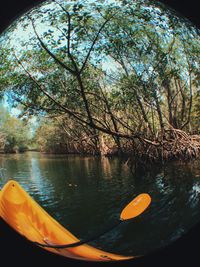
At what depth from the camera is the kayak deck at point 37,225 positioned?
21.6ft

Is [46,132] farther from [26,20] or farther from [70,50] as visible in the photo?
[26,20]

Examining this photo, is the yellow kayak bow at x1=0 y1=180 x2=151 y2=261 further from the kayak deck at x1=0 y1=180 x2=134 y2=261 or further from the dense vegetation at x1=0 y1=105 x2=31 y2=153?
the dense vegetation at x1=0 y1=105 x2=31 y2=153

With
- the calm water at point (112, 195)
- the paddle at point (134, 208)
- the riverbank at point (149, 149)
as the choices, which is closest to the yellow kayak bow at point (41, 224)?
the paddle at point (134, 208)

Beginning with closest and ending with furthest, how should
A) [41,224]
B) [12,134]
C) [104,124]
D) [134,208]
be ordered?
[134,208] < [104,124] < [41,224] < [12,134]

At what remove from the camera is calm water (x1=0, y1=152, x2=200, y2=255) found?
634 centimetres

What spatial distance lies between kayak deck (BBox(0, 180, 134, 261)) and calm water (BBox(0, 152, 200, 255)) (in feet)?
0.46

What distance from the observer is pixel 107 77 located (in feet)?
20.6

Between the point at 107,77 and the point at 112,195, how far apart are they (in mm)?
1828

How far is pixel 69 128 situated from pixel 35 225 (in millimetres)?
1715

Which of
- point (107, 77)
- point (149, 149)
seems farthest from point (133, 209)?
point (107, 77)

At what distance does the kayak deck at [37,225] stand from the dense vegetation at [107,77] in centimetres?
104

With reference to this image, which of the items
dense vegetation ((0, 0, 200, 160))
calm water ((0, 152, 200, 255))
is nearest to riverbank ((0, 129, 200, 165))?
dense vegetation ((0, 0, 200, 160))

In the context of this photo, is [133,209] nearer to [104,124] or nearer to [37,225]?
[104,124]

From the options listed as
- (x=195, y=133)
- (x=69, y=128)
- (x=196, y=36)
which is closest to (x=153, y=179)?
(x=195, y=133)
